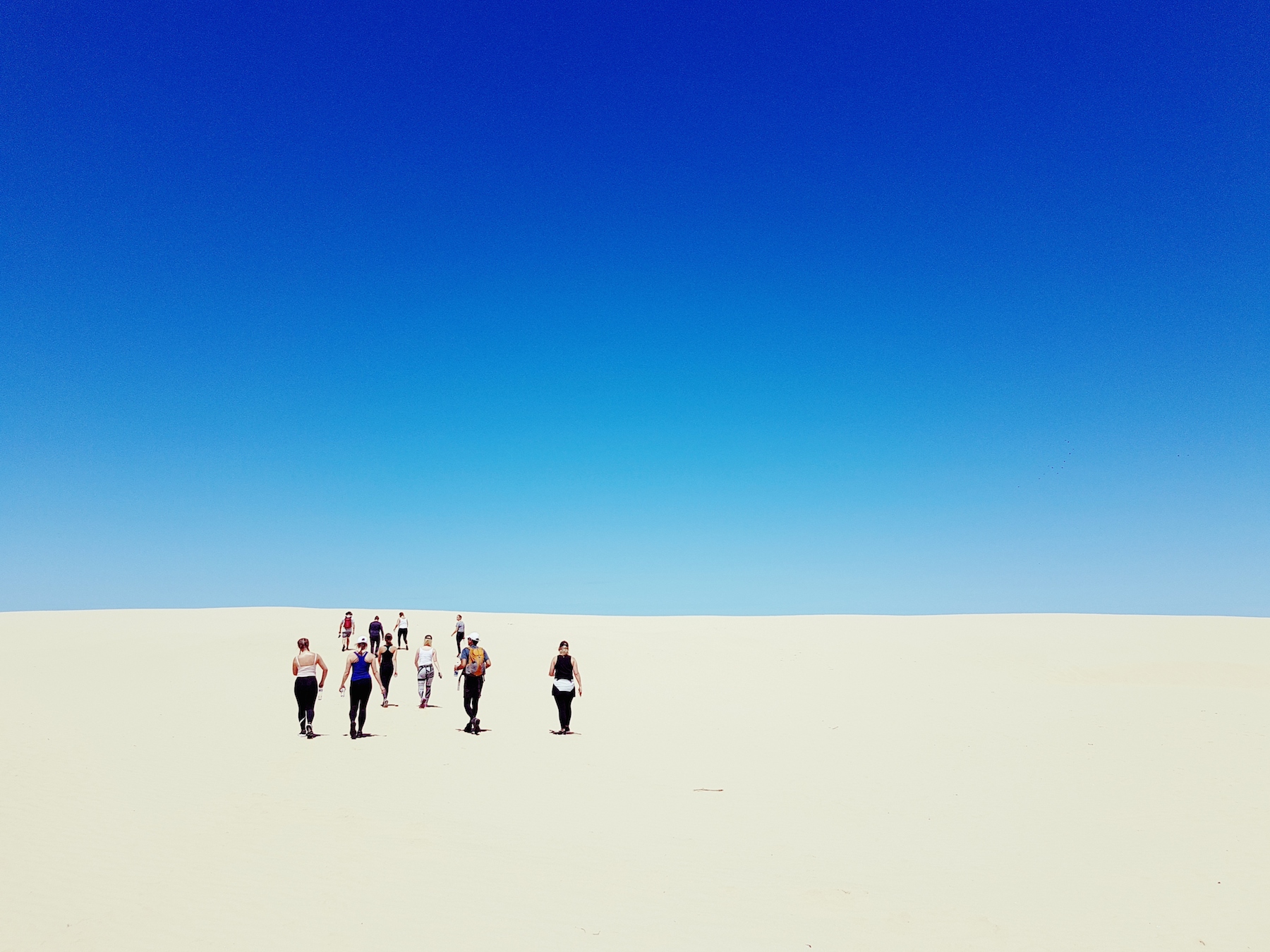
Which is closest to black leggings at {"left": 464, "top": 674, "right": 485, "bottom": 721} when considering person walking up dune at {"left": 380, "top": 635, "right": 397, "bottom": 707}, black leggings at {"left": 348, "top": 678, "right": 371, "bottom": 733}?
black leggings at {"left": 348, "top": 678, "right": 371, "bottom": 733}

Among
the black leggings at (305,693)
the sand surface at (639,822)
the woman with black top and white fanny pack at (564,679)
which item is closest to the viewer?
the sand surface at (639,822)

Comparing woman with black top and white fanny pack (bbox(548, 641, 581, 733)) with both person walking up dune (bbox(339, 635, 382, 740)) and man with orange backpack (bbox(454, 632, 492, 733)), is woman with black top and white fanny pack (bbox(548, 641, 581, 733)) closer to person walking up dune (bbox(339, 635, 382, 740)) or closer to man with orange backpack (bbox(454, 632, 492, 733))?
man with orange backpack (bbox(454, 632, 492, 733))

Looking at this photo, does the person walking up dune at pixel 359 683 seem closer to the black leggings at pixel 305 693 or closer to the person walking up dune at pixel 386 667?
the black leggings at pixel 305 693

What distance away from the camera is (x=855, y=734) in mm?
15242

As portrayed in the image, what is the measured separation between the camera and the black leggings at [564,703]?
565 inches

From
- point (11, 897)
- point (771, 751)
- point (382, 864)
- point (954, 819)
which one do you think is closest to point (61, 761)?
point (11, 897)

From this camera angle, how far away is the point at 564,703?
47.6ft

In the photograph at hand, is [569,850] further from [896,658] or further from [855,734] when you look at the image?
[896,658]

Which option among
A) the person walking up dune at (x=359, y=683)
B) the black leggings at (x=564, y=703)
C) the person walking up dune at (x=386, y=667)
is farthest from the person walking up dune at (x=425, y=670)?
the black leggings at (x=564, y=703)

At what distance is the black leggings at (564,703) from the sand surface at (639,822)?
484mm

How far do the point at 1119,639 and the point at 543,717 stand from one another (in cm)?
3237

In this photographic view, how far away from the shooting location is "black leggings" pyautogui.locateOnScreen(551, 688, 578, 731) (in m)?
14.3

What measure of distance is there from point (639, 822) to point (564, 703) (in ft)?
19.2

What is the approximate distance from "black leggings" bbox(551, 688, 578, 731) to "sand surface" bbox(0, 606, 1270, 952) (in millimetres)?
484
